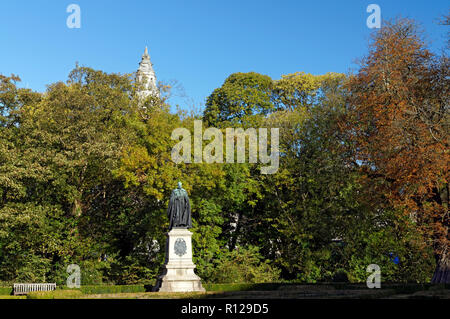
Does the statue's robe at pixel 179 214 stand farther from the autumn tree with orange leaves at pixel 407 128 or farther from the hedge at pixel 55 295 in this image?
the autumn tree with orange leaves at pixel 407 128

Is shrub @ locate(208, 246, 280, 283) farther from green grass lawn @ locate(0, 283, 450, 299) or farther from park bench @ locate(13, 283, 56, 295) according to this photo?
park bench @ locate(13, 283, 56, 295)

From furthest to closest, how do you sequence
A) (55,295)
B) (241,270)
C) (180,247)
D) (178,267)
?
1. (241,270)
2. (180,247)
3. (178,267)
4. (55,295)

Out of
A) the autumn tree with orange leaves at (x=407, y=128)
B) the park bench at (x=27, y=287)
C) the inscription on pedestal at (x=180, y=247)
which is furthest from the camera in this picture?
the park bench at (x=27, y=287)

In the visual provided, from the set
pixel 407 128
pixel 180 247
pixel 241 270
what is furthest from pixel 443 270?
pixel 180 247

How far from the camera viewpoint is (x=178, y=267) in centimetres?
2411

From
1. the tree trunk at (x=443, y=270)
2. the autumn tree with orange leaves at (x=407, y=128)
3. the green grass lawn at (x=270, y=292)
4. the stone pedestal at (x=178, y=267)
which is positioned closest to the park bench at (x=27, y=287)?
the green grass lawn at (x=270, y=292)

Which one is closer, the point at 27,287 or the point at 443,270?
the point at 443,270

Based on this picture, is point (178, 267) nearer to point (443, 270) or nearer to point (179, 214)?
point (179, 214)

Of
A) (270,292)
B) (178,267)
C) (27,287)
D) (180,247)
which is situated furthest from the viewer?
(27,287)

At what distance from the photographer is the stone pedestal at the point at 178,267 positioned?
23.8m

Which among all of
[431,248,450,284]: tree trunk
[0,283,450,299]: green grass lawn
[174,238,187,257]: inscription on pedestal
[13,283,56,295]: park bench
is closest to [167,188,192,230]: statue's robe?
[174,238,187,257]: inscription on pedestal

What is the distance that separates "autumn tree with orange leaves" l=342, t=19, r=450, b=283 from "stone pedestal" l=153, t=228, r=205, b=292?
971cm

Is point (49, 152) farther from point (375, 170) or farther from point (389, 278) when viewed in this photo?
point (389, 278)

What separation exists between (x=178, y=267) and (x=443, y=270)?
12.3m
